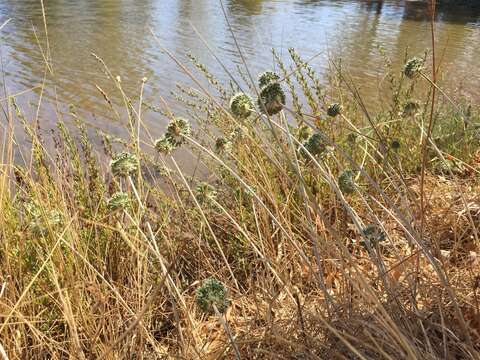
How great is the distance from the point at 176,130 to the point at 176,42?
8997mm

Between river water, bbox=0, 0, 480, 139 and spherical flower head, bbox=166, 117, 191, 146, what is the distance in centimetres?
174

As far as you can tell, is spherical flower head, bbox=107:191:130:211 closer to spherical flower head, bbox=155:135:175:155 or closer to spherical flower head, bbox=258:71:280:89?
spherical flower head, bbox=155:135:175:155

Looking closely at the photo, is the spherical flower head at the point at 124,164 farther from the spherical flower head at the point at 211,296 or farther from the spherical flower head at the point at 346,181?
the spherical flower head at the point at 346,181

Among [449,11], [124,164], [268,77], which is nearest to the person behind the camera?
[124,164]

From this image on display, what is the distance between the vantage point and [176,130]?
1.48 m

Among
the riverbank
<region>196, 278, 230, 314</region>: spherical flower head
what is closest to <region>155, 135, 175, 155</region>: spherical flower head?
the riverbank

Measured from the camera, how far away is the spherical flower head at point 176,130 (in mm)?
1484

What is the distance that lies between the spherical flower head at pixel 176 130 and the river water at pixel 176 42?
1.74 meters

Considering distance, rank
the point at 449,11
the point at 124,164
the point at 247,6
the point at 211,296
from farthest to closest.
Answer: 1. the point at 449,11
2. the point at 247,6
3. the point at 124,164
4. the point at 211,296

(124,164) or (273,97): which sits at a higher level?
(273,97)

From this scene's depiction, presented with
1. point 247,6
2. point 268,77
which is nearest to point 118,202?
point 268,77

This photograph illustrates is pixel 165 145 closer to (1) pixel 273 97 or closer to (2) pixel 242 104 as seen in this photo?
(2) pixel 242 104

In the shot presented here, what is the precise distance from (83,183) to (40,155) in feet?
0.81

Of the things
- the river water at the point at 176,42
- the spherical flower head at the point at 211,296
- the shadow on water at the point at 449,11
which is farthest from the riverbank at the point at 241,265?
the shadow on water at the point at 449,11
